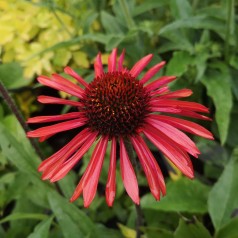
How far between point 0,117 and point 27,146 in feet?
0.87

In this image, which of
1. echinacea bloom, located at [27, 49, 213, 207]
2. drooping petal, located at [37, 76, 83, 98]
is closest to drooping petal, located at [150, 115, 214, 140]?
echinacea bloom, located at [27, 49, 213, 207]

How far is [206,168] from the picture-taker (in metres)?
1.41

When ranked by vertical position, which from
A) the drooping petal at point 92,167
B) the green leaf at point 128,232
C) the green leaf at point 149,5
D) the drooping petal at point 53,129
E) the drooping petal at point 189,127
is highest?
the drooping petal at point 53,129

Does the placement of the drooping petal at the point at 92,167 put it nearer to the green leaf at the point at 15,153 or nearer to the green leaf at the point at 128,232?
the green leaf at the point at 15,153

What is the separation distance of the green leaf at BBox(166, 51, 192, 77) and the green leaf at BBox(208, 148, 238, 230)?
30 centimetres

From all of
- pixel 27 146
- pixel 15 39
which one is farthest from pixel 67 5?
pixel 27 146

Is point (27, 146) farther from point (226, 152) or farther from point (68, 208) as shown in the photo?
point (226, 152)

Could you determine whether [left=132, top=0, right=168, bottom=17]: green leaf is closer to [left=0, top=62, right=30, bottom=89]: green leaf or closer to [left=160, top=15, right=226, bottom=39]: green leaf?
[left=160, top=15, right=226, bottom=39]: green leaf

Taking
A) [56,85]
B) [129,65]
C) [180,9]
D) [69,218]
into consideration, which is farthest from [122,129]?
[129,65]

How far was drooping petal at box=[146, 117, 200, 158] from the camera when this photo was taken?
76 cm

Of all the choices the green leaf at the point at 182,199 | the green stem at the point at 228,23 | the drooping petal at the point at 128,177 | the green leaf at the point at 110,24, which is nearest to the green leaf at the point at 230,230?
the green leaf at the point at 182,199

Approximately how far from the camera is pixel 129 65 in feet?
5.16

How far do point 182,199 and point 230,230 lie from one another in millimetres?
207

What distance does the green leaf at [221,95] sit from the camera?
1183 millimetres
